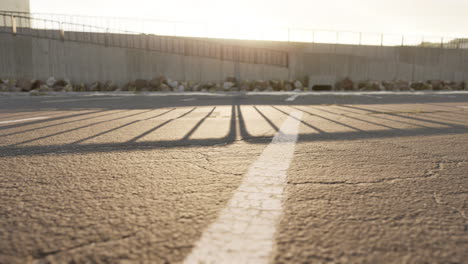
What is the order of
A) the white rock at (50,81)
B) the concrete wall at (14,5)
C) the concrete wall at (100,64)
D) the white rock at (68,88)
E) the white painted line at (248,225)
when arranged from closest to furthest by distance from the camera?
the white painted line at (248,225), the white rock at (68,88), the white rock at (50,81), the concrete wall at (100,64), the concrete wall at (14,5)

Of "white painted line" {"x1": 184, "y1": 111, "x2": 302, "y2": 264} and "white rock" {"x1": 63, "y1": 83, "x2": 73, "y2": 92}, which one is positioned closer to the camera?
"white painted line" {"x1": 184, "y1": 111, "x2": 302, "y2": 264}

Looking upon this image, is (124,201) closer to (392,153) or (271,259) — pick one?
(271,259)

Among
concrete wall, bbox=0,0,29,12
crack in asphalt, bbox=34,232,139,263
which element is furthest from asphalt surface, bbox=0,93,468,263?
concrete wall, bbox=0,0,29,12

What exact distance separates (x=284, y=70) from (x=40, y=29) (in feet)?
56.1

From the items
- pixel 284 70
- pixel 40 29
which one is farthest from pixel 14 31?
pixel 284 70

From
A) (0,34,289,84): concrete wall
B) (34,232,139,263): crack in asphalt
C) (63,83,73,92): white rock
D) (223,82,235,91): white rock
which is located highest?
(0,34,289,84): concrete wall

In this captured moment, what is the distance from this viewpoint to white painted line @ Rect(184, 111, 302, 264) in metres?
0.74

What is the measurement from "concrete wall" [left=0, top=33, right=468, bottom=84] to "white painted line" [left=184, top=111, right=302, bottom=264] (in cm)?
1963

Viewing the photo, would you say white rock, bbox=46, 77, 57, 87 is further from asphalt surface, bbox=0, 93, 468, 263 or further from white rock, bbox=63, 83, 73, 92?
asphalt surface, bbox=0, 93, 468, 263

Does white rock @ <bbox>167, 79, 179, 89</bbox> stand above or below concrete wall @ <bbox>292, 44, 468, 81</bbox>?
below

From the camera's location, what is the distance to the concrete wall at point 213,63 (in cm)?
1812

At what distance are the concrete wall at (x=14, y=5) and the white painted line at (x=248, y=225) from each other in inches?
1205

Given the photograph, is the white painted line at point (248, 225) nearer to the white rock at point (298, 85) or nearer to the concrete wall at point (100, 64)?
the concrete wall at point (100, 64)

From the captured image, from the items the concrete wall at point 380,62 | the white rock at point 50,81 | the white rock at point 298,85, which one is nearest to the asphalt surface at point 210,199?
the white rock at point 50,81
